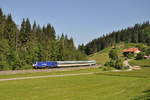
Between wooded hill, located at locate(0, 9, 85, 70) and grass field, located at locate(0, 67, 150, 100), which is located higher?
wooded hill, located at locate(0, 9, 85, 70)

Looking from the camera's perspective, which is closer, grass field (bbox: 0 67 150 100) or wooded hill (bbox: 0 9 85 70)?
grass field (bbox: 0 67 150 100)

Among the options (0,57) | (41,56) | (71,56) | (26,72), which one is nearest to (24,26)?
(41,56)

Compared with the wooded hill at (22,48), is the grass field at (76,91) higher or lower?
lower

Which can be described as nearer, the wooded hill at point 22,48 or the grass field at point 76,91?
the grass field at point 76,91

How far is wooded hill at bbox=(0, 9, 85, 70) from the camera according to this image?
68.4 m

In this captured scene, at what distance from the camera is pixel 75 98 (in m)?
22.1

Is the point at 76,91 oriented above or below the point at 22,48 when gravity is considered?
below

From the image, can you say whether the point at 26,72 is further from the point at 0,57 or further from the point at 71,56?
the point at 71,56

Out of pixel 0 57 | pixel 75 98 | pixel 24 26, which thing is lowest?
pixel 75 98

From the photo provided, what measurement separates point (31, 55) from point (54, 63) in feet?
33.2

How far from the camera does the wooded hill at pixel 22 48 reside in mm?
68412

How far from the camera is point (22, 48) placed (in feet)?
308

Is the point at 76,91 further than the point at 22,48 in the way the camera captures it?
No

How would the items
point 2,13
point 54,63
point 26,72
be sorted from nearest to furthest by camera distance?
point 26,72
point 54,63
point 2,13
